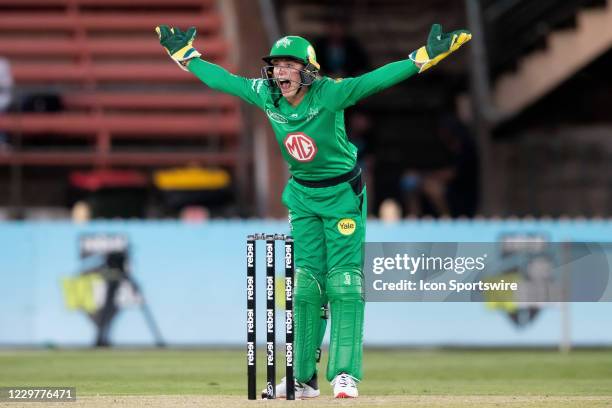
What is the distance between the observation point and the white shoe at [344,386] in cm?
738

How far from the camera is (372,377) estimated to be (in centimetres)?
1003

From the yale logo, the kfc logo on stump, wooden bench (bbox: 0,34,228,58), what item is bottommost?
the yale logo

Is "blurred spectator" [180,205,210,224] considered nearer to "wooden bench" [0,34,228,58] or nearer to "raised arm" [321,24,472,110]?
"wooden bench" [0,34,228,58]

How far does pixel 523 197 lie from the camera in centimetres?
1633

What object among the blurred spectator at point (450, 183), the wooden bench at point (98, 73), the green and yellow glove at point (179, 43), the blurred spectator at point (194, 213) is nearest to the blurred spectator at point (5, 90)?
the wooden bench at point (98, 73)

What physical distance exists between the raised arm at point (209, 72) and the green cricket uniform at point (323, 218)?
2cm

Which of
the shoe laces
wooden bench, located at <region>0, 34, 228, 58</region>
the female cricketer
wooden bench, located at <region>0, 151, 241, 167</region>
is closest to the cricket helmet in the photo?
the female cricketer

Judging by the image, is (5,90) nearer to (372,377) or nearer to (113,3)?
(113,3)

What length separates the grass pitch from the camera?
738cm

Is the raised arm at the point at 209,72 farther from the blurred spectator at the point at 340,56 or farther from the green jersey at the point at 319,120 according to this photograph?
the blurred spectator at the point at 340,56

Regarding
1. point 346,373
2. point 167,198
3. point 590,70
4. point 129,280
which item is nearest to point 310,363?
point 346,373

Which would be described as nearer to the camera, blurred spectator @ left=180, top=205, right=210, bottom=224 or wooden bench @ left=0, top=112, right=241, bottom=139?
blurred spectator @ left=180, top=205, right=210, bottom=224

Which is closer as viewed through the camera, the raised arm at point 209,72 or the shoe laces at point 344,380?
the shoe laces at point 344,380

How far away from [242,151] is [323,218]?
24.6 feet
